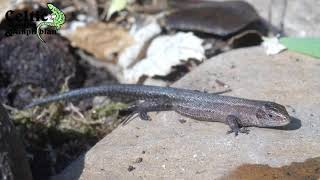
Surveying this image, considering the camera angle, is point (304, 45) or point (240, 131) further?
point (304, 45)

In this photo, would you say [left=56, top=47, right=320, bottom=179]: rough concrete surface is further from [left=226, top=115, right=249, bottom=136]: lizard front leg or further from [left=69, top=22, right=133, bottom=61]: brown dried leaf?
[left=69, top=22, right=133, bottom=61]: brown dried leaf

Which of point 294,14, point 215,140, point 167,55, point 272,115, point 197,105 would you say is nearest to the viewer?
point 215,140

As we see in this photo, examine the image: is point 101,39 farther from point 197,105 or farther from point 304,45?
point 304,45

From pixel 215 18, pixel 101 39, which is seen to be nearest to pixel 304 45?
pixel 215 18

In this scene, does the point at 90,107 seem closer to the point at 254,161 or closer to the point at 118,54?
the point at 118,54

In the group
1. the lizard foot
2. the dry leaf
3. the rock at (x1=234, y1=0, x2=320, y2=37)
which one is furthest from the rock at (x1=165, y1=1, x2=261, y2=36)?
the lizard foot

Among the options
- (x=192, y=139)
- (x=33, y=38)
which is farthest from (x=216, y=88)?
(x=33, y=38)

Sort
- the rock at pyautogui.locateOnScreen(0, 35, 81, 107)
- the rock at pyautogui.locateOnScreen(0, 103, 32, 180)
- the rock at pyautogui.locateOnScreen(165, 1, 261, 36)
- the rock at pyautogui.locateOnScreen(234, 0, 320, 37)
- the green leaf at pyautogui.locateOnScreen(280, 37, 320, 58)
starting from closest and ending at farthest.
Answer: the rock at pyautogui.locateOnScreen(0, 103, 32, 180) < the green leaf at pyautogui.locateOnScreen(280, 37, 320, 58) < the rock at pyautogui.locateOnScreen(0, 35, 81, 107) < the rock at pyautogui.locateOnScreen(165, 1, 261, 36) < the rock at pyautogui.locateOnScreen(234, 0, 320, 37)
